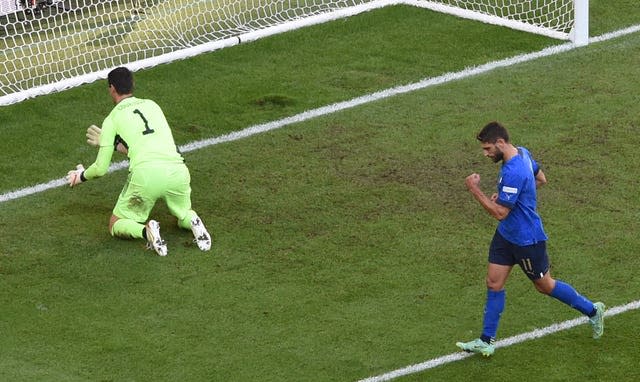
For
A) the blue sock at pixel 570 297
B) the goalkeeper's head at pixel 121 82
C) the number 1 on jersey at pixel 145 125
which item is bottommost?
the blue sock at pixel 570 297

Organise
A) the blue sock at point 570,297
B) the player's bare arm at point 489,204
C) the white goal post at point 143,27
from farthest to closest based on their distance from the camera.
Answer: the white goal post at point 143,27 < the blue sock at point 570,297 < the player's bare arm at point 489,204

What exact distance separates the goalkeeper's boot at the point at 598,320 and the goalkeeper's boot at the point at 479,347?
79 centimetres

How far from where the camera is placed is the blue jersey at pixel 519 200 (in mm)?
9609

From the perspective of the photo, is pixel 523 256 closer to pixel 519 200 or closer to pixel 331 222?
pixel 519 200

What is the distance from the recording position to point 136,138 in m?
12.1

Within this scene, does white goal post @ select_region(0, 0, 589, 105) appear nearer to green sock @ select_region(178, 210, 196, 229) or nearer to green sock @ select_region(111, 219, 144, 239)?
green sock @ select_region(111, 219, 144, 239)

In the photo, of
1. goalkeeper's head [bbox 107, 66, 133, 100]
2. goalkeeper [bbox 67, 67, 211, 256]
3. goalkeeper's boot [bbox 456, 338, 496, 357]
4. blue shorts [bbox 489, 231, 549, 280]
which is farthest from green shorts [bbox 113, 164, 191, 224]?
blue shorts [bbox 489, 231, 549, 280]

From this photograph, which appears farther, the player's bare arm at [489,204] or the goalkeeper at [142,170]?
the goalkeeper at [142,170]

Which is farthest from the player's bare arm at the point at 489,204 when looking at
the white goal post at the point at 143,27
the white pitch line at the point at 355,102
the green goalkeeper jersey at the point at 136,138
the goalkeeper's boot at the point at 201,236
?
the white goal post at the point at 143,27

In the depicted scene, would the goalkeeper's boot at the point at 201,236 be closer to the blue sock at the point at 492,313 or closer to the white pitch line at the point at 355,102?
the white pitch line at the point at 355,102

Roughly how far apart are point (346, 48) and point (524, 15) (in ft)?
7.82

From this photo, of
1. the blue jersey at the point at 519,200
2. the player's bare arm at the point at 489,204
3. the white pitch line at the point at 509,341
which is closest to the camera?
the player's bare arm at the point at 489,204

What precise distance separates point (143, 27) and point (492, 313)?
7.84m

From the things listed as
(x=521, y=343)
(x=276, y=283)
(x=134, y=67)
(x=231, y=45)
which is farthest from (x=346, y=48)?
(x=521, y=343)
